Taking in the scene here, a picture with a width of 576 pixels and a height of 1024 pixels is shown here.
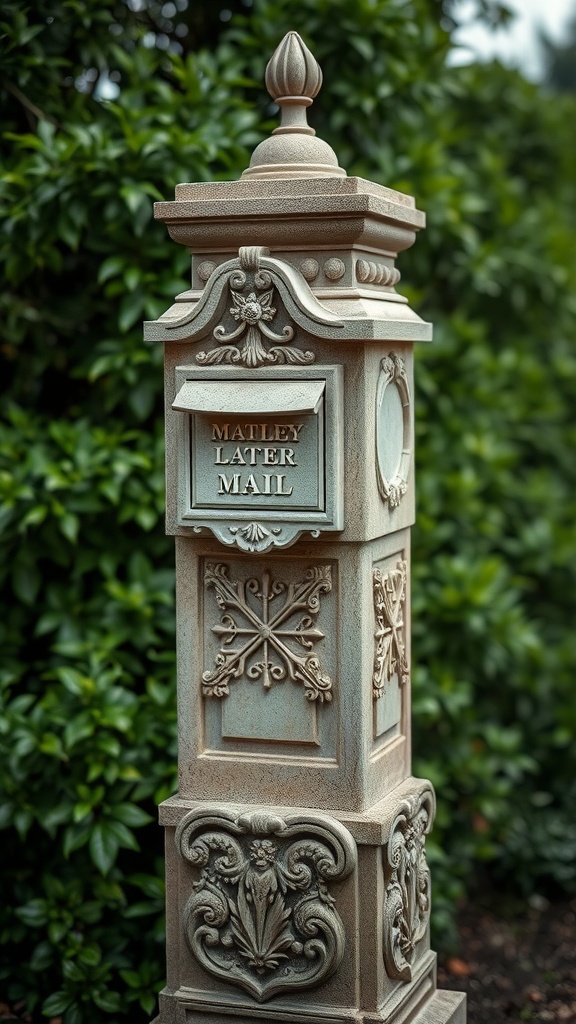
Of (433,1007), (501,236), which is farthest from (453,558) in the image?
(433,1007)

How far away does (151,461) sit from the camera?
174 inches

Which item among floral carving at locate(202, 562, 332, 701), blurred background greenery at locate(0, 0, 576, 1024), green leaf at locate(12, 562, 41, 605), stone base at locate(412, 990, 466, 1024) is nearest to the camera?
floral carving at locate(202, 562, 332, 701)

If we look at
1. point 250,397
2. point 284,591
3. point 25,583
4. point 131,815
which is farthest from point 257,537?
point 25,583

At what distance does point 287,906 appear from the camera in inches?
129

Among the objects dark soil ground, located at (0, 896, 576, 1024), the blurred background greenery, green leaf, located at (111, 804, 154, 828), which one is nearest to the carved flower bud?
the blurred background greenery

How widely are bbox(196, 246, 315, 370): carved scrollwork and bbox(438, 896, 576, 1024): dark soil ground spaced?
2562 millimetres

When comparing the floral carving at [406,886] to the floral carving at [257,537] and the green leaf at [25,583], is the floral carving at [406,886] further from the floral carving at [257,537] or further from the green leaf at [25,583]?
the green leaf at [25,583]

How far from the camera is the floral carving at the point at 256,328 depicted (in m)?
3.20

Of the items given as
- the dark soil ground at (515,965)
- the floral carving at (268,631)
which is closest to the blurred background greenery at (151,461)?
the dark soil ground at (515,965)

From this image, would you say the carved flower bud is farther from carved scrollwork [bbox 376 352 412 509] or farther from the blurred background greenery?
the blurred background greenery

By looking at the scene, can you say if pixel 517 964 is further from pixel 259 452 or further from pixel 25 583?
pixel 259 452

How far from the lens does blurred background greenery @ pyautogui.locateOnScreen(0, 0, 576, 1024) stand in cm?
410

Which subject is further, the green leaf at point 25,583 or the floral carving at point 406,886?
the green leaf at point 25,583

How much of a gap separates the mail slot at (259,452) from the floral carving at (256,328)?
4 cm
